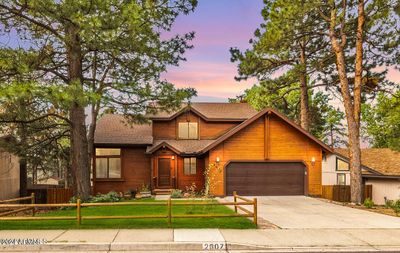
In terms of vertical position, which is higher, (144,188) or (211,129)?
(211,129)

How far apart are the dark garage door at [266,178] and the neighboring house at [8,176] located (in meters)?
15.5

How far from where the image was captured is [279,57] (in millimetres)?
32875

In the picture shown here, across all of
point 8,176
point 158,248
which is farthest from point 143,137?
point 158,248

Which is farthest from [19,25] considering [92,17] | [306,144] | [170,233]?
[306,144]

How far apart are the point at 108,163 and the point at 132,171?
6.34ft

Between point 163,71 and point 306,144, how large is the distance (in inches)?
445

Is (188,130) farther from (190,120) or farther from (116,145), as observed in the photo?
(116,145)

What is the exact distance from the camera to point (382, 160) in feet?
121

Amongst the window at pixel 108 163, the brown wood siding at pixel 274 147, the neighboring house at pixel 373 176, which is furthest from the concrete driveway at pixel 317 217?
the window at pixel 108 163

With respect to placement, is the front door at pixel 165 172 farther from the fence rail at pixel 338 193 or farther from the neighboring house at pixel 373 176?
the neighboring house at pixel 373 176

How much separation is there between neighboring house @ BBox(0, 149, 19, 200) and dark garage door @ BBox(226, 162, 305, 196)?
15489 mm

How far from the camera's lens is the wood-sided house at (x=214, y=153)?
85.4ft

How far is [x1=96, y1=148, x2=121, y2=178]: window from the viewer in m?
29.2

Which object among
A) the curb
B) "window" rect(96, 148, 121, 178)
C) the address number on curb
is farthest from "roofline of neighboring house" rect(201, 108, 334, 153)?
the curb
